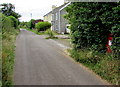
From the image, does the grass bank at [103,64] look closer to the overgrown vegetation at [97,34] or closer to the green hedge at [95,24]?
the overgrown vegetation at [97,34]

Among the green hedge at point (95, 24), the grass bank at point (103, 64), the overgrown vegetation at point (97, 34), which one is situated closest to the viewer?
the grass bank at point (103, 64)

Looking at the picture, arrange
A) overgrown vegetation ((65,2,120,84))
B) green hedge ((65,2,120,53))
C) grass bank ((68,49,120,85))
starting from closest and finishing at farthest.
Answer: grass bank ((68,49,120,85)) < overgrown vegetation ((65,2,120,84)) < green hedge ((65,2,120,53))

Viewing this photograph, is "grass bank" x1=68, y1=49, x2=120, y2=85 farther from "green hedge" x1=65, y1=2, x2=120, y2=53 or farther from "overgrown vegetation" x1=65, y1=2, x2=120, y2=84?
"green hedge" x1=65, y1=2, x2=120, y2=53

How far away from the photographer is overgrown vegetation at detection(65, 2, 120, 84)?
20.3 feet

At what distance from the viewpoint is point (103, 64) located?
247 inches

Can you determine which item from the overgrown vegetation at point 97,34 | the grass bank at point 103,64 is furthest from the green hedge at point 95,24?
the grass bank at point 103,64

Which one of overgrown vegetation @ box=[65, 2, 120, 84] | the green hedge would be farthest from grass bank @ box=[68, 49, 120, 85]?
the green hedge

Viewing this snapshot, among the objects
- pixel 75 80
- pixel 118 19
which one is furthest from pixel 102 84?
pixel 118 19

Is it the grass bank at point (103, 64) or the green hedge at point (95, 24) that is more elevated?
the green hedge at point (95, 24)

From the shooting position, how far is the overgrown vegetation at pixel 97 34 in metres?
6.19

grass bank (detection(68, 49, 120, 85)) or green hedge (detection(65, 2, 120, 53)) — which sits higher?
green hedge (detection(65, 2, 120, 53))

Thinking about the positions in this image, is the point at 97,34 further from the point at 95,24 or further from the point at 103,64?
the point at 103,64

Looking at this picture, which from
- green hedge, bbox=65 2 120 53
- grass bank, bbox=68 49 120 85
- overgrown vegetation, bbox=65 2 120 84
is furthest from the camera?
green hedge, bbox=65 2 120 53

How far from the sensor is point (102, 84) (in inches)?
214
